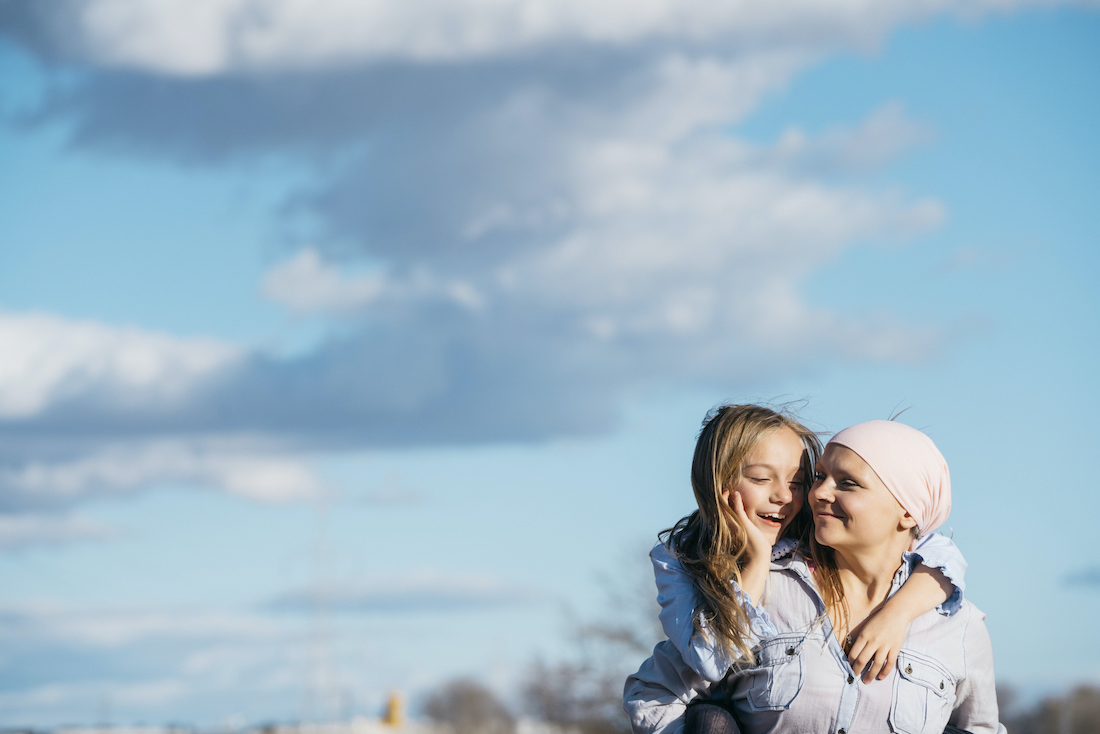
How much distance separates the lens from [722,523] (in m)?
5.19

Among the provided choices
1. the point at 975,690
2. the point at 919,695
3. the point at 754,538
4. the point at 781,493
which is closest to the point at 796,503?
the point at 781,493

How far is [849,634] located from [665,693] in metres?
0.73

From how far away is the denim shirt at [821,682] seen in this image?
4.90m

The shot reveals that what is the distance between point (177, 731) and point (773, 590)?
7974cm

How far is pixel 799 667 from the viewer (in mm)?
4938

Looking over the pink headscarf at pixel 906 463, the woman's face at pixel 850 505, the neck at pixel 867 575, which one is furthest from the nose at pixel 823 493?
the neck at pixel 867 575

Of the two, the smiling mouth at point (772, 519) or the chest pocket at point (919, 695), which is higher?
the smiling mouth at point (772, 519)

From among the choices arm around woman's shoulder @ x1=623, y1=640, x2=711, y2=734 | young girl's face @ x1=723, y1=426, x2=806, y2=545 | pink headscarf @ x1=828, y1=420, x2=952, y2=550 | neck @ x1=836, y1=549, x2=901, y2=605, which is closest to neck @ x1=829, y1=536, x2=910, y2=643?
neck @ x1=836, y1=549, x2=901, y2=605

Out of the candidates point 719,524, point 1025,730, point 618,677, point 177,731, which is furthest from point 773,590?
point 177,731

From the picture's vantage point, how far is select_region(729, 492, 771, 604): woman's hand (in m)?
4.99

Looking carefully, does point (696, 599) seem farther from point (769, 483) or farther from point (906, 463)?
point (906, 463)

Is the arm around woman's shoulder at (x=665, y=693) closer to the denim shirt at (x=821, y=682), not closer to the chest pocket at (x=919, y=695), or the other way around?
the denim shirt at (x=821, y=682)

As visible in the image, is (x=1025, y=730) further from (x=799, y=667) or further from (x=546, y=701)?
(x=799, y=667)

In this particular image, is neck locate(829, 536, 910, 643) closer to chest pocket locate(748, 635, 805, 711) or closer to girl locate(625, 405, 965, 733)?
girl locate(625, 405, 965, 733)
